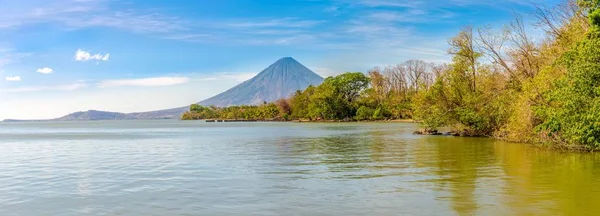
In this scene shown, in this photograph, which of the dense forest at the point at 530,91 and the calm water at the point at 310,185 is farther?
the dense forest at the point at 530,91

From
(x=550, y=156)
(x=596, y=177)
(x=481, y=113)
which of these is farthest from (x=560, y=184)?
(x=481, y=113)

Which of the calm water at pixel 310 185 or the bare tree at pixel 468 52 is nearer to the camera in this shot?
the calm water at pixel 310 185

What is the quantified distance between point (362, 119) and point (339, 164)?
95.8 metres

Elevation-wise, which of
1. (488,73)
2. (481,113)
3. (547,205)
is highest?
(488,73)

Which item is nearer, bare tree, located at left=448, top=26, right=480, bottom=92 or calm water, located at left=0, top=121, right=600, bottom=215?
calm water, located at left=0, top=121, right=600, bottom=215

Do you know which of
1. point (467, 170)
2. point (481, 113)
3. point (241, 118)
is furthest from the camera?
point (241, 118)

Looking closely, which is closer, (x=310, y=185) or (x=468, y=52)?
(x=310, y=185)

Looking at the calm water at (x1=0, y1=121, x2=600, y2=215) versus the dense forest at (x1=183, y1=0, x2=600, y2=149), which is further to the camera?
the dense forest at (x1=183, y1=0, x2=600, y2=149)

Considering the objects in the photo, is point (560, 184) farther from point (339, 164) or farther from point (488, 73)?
point (488, 73)

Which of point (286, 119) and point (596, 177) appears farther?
point (286, 119)

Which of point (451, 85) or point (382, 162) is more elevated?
point (451, 85)

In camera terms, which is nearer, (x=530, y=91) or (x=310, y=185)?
(x=310, y=185)

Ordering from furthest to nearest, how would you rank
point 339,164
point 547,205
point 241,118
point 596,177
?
Result: point 241,118
point 339,164
point 596,177
point 547,205

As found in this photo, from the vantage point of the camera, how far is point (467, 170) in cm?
1778
